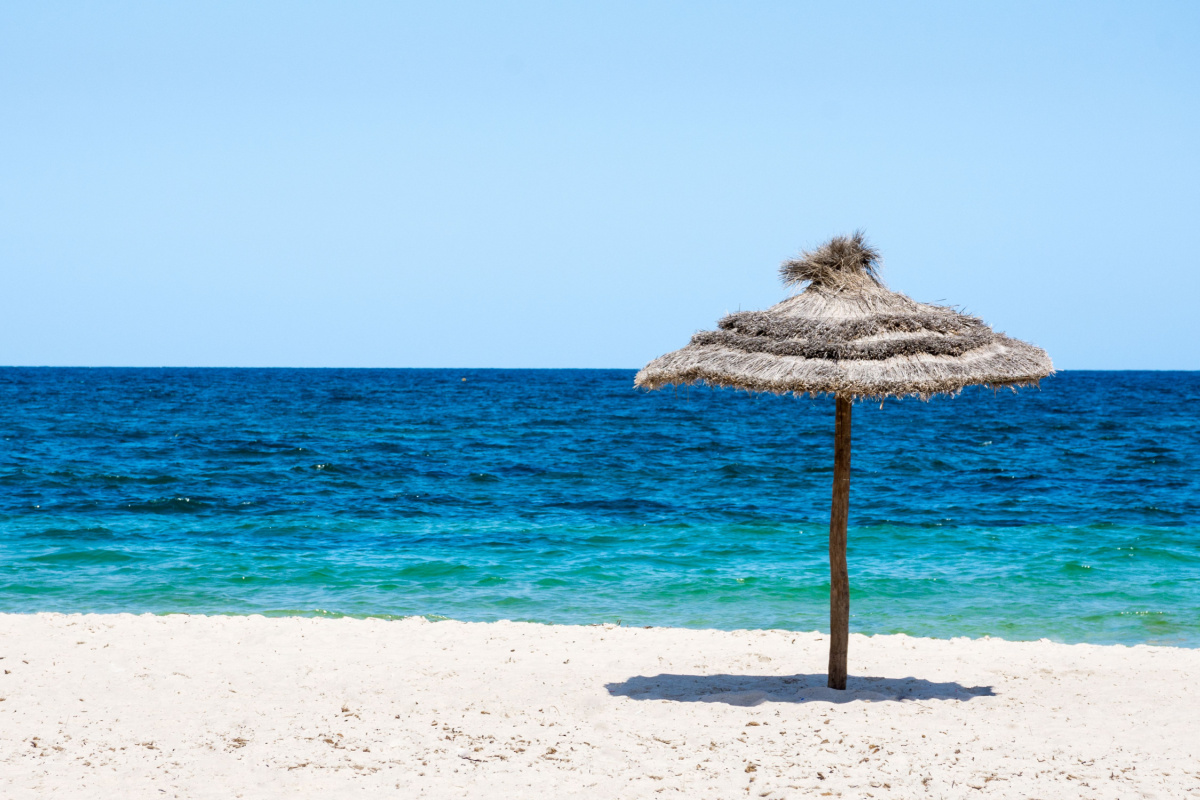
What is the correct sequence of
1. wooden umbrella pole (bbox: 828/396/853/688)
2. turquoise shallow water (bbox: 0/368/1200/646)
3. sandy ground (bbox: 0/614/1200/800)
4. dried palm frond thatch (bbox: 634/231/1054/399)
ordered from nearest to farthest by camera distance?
sandy ground (bbox: 0/614/1200/800)
dried palm frond thatch (bbox: 634/231/1054/399)
wooden umbrella pole (bbox: 828/396/853/688)
turquoise shallow water (bbox: 0/368/1200/646)

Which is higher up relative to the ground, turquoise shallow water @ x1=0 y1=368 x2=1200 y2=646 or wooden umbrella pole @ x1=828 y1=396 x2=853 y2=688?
wooden umbrella pole @ x1=828 y1=396 x2=853 y2=688

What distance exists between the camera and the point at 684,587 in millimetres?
12242

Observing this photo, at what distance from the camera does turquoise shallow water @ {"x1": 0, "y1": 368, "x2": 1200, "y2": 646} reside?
11.3m

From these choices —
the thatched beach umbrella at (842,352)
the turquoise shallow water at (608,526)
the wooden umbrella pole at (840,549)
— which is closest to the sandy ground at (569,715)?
the wooden umbrella pole at (840,549)

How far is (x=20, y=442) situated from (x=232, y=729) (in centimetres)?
2751

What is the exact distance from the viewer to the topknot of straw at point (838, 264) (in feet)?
23.1

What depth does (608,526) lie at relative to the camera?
16.8 meters

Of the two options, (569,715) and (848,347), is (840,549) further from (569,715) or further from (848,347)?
(569,715)

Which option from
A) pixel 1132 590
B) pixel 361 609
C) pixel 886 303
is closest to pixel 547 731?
pixel 886 303

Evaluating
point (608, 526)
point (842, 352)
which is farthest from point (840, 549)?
point (608, 526)

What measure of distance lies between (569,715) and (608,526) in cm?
1003

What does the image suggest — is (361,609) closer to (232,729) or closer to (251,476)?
(232,729)

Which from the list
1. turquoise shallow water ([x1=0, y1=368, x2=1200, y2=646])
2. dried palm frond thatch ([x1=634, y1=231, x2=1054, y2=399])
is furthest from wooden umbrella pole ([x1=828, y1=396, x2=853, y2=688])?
turquoise shallow water ([x1=0, y1=368, x2=1200, y2=646])

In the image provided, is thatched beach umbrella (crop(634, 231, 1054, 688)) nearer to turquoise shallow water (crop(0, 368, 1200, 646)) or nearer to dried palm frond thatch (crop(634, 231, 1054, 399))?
dried palm frond thatch (crop(634, 231, 1054, 399))
